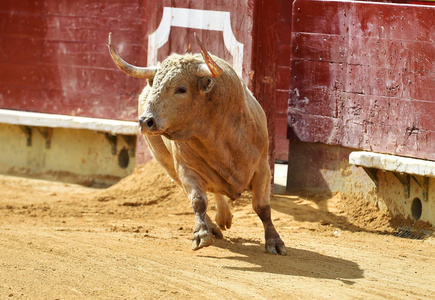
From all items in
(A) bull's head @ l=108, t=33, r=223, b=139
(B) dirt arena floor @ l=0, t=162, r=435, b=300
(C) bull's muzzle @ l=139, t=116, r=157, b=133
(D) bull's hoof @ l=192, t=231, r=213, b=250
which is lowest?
(B) dirt arena floor @ l=0, t=162, r=435, b=300

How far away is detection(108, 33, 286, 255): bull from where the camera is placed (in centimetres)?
632

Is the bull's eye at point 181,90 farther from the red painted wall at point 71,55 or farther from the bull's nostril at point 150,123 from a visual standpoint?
the red painted wall at point 71,55

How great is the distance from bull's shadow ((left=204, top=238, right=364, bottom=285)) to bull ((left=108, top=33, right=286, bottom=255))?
6.3 inches

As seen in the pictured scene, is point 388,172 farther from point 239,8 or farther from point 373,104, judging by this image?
point 239,8

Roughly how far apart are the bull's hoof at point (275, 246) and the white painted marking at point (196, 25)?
8.60 feet

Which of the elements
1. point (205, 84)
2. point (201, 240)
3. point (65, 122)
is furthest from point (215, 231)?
point (65, 122)

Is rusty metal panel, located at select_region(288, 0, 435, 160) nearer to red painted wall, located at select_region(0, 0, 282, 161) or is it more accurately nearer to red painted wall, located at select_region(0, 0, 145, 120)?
red painted wall, located at select_region(0, 0, 282, 161)

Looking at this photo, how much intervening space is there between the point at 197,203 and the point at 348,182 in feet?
8.22

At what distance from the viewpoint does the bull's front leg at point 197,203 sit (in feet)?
21.0

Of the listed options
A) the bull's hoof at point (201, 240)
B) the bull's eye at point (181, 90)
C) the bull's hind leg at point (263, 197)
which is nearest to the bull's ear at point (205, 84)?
the bull's eye at point (181, 90)

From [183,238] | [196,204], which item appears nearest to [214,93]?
[196,204]

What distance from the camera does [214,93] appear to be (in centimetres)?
655

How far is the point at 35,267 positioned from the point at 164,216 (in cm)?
290

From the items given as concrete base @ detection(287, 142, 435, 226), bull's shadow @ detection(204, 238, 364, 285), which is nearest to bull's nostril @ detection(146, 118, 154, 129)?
bull's shadow @ detection(204, 238, 364, 285)
